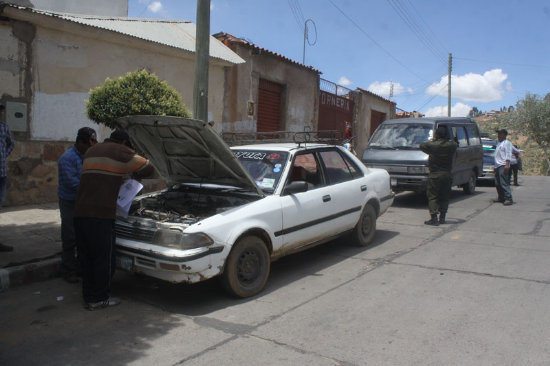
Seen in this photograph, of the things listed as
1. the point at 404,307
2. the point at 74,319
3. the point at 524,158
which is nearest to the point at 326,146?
the point at 404,307

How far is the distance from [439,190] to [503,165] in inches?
129

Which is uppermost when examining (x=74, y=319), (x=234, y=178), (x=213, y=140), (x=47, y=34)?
(x=47, y=34)

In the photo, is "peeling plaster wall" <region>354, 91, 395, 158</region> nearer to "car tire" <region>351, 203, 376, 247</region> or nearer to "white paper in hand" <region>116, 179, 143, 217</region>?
"car tire" <region>351, 203, 376, 247</region>

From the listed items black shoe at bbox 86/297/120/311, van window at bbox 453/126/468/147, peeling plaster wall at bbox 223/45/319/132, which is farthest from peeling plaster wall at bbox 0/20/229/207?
van window at bbox 453/126/468/147

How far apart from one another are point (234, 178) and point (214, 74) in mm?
7862

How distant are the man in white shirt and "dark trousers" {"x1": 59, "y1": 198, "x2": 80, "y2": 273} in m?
9.07

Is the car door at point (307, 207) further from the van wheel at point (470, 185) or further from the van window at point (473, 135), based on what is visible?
the van wheel at point (470, 185)

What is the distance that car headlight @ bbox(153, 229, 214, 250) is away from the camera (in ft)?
13.0

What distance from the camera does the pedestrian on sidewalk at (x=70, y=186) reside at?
4785 millimetres

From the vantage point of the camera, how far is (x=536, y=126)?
94.2ft

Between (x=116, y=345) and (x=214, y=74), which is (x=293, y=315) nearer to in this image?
(x=116, y=345)

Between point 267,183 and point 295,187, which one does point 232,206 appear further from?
point 295,187

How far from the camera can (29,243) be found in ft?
19.3

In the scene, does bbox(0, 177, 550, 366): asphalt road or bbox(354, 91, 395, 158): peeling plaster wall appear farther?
bbox(354, 91, 395, 158): peeling plaster wall
